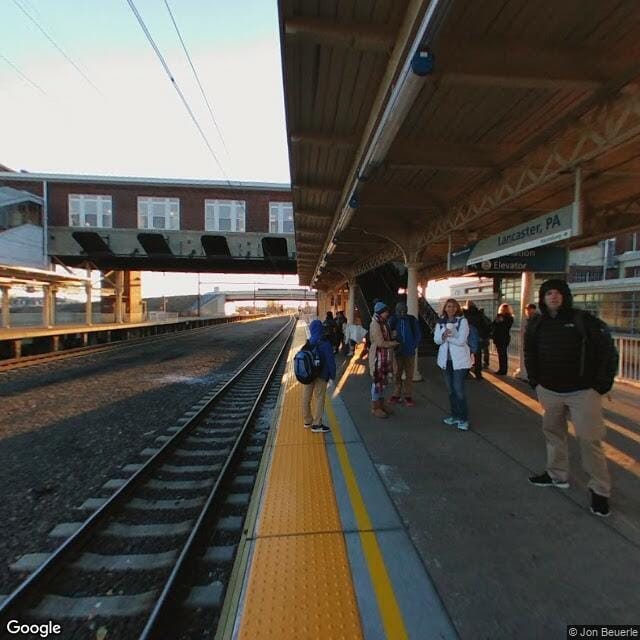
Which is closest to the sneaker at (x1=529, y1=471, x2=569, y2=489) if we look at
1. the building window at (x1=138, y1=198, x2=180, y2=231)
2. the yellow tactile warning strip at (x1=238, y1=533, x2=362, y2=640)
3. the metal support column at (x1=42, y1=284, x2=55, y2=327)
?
the yellow tactile warning strip at (x1=238, y1=533, x2=362, y2=640)

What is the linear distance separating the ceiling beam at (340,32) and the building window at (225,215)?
27661 millimetres

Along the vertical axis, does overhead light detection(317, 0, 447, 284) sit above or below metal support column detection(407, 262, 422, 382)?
above

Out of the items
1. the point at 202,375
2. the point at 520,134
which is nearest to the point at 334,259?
the point at 202,375

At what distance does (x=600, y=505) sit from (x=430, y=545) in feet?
4.99

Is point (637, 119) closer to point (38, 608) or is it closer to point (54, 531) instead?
point (38, 608)

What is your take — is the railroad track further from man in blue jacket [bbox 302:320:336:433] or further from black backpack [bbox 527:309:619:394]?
black backpack [bbox 527:309:619:394]

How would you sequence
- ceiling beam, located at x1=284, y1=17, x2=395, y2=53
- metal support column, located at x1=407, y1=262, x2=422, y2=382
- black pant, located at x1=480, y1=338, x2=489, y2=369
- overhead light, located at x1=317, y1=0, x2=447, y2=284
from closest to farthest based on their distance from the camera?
overhead light, located at x1=317, y1=0, x2=447, y2=284 < ceiling beam, located at x1=284, y1=17, x2=395, y2=53 < metal support column, located at x1=407, y1=262, x2=422, y2=382 < black pant, located at x1=480, y1=338, x2=489, y2=369

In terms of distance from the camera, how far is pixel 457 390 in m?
5.55

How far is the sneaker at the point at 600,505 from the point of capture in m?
3.21

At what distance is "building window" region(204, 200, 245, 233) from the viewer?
3006 cm

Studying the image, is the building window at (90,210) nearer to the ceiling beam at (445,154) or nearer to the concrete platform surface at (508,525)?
the ceiling beam at (445,154)

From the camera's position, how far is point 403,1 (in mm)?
3336

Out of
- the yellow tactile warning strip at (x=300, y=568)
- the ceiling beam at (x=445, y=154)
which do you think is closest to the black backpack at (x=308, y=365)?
the yellow tactile warning strip at (x=300, y=568)

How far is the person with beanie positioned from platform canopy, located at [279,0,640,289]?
2098mm
